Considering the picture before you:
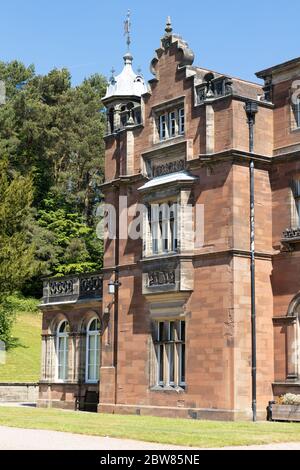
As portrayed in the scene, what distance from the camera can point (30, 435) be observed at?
57.4ft

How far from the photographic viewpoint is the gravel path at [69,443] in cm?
1478

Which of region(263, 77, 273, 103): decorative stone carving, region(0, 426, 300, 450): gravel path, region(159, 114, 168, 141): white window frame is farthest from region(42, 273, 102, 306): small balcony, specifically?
region(0, 426, 300, 450): gravel path

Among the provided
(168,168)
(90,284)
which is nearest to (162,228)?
(168,168)

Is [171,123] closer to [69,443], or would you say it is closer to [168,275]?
[168,275]

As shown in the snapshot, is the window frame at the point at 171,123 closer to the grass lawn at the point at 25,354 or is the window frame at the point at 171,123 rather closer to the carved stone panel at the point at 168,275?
the carved stone panel at the point at 168,275

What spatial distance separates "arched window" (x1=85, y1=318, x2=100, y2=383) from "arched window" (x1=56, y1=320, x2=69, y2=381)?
1352mm

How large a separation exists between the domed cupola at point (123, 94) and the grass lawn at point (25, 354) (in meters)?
17.7

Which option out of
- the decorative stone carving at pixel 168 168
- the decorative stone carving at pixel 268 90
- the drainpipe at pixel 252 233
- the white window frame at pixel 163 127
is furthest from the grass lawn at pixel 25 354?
the decorative stone carving at pixel 268 90

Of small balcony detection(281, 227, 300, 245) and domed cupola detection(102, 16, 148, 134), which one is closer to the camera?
small balcony detection(281, 227, 300, 245)

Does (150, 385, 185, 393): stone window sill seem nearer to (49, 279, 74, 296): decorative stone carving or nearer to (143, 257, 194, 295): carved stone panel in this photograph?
(143, 257, 194, 295): carved stone panel

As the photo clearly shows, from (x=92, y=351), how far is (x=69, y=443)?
672 inches

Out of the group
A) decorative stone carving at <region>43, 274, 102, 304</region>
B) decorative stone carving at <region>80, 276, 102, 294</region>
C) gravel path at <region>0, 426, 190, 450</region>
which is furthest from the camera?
decorative stone carving at <region>43, 274, 102, 304</region>

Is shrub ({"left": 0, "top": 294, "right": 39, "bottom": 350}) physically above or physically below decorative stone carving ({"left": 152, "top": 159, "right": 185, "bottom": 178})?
below

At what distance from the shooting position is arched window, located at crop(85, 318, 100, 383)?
3234 centimetres
